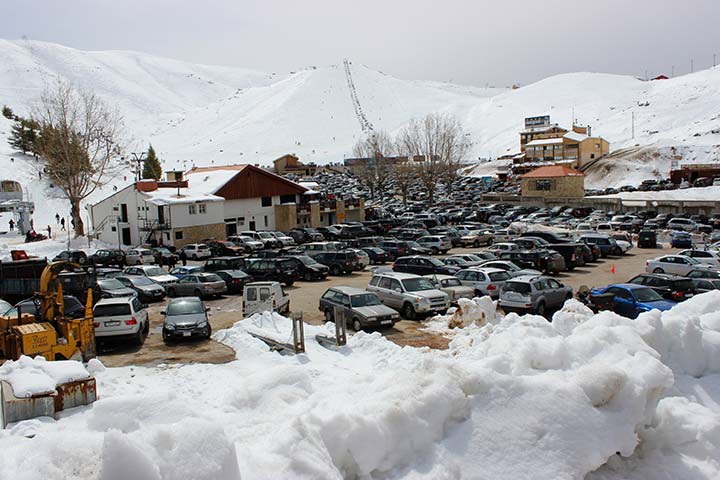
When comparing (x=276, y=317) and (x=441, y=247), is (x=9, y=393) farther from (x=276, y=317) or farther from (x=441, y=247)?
(x=441, y=247)

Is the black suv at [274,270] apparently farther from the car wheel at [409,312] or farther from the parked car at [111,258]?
the parked car at [111,258]

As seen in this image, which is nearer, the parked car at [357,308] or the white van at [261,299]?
the parked car at [357,308]

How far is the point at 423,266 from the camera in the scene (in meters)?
31.1

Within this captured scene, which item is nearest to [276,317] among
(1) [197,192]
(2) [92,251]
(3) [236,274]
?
(3) [236,274]

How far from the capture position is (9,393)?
911 centimetres

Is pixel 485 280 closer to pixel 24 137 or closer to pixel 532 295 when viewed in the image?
pixel 532 295

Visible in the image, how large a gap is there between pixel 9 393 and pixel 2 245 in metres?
51.8

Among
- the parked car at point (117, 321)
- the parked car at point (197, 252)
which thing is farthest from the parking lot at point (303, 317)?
the parked car at point (197, 252)

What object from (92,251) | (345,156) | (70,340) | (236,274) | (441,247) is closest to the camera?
(70,340)

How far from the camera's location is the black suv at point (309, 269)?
3419 cm

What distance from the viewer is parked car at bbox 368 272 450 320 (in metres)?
21.7

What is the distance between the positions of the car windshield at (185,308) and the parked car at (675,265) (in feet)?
73.4

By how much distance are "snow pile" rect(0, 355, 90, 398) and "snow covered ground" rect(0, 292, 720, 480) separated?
1.81ft

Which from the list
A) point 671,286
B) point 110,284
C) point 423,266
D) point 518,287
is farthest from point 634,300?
point 110,284
